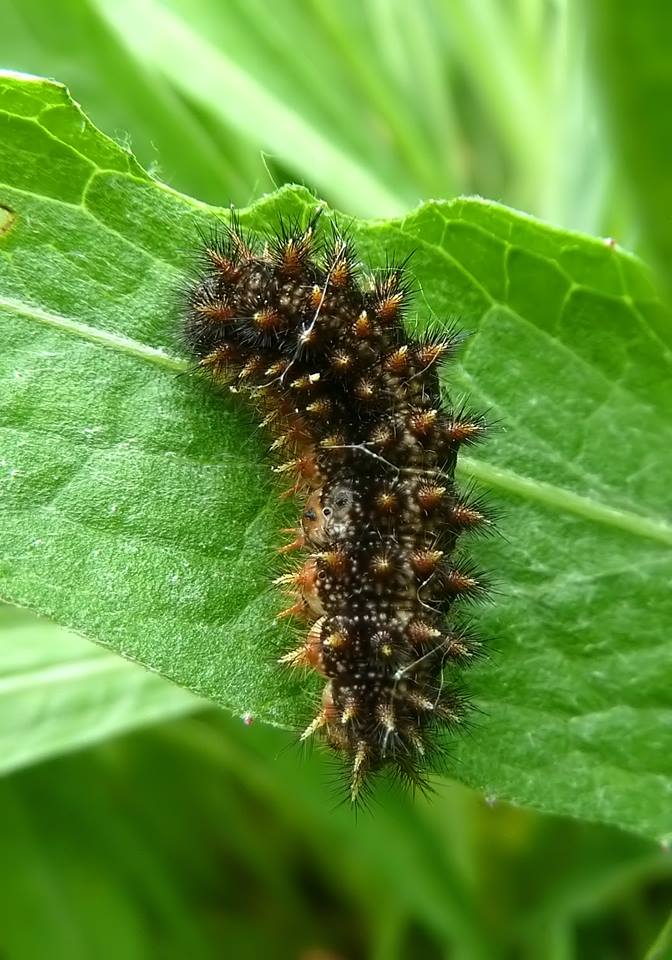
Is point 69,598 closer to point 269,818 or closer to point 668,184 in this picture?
point 668,184

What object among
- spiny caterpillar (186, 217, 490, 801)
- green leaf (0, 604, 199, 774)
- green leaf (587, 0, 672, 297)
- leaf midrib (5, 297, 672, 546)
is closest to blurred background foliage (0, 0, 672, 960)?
green leaf (0, 604, 199, 774)

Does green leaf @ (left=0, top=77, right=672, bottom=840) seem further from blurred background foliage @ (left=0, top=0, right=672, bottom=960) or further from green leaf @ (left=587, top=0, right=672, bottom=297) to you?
blurred background foliage @ (left=0, top=0, right=672, bottom=960)

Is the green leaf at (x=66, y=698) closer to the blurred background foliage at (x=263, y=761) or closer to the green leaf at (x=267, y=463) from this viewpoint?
the blurred background foliage at (x=263, y=761)

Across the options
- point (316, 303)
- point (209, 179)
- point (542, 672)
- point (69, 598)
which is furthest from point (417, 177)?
point (69, 598)

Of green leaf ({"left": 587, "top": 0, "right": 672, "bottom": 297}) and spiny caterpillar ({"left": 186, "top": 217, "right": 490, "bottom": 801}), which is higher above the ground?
green leaf ({"left": 587, "top": 0, "right": 672, "bottom": 297})

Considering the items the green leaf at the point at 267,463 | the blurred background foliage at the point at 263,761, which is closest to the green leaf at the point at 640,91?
the green leaf at the point at 267,463

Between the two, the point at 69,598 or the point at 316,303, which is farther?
the point at 316,303
